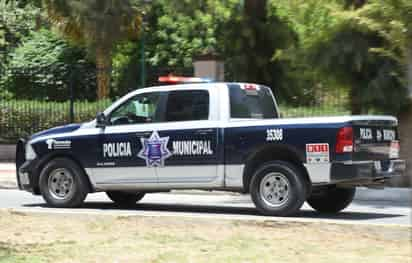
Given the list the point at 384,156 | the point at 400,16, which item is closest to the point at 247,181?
the point at 384,156

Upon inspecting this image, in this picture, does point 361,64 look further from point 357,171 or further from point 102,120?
point 102,120

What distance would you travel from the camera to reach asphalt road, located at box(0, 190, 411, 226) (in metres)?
12.4

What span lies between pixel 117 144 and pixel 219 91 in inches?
67.7

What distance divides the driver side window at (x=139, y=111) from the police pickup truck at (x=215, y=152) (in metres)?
0.01

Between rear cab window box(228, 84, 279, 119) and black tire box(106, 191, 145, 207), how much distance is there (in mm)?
2550

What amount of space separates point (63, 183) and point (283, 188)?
3.55 m

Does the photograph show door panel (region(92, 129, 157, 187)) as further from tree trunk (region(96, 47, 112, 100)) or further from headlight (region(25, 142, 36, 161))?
tree trunk (region(96, 47, 112, 100))

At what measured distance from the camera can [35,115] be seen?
81.6 feet

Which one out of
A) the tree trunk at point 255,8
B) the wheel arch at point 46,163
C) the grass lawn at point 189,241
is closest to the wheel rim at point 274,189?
the grass lawn at point 189,241

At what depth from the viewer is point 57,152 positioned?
13750mm

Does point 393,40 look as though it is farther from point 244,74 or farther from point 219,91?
point 244,74

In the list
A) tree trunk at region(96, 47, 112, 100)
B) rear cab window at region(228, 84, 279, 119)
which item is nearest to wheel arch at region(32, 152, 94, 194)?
rear cab window at region(228, 84, 279, 119)

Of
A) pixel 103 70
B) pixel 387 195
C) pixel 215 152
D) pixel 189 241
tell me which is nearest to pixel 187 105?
pixel 215 152

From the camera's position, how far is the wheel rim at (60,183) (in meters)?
13.7
